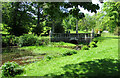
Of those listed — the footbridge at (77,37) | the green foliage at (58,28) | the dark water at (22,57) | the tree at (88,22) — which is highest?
the tree at (88,22)

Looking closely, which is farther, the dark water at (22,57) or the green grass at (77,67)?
the dark water at (22,57)

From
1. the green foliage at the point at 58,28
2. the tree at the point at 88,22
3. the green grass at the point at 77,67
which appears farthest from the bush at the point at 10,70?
the tree at the point at 88,22

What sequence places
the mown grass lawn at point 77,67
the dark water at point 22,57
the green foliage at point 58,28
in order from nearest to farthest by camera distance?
the mown grass lawn at point 77,67 → the dark water at point 22,57 → the green foliage at point 58,28

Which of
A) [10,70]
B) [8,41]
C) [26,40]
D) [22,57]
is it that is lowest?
[22,57]

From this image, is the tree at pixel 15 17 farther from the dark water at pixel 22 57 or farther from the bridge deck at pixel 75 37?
the dark water at pixel 22 57

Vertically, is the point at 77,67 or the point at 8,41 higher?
the point at 8,41

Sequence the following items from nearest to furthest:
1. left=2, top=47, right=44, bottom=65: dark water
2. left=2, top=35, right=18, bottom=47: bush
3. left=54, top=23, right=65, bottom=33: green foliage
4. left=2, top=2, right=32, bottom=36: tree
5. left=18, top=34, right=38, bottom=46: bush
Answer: left=2, top=47, right=44, bottom=65: dark water < left=18, top=34, right=38, bottom=46: bush < left=2, top=35, right=18, bottom=47: bush < left=2, top=2, right=32, bottom=36: tree < left=54, top=23, right=65, bottom=33: green foliage

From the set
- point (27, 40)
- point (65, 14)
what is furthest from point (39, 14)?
point (65, 14)

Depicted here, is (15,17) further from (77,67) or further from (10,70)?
(77,67)

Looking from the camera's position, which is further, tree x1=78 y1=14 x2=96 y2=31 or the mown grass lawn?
tree x1=78 y1=14 x2=96 y2=31

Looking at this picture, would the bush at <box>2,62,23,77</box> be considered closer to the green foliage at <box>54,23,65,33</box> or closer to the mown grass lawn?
the mown grass lawn

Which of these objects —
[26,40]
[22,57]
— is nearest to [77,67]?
[22,57]

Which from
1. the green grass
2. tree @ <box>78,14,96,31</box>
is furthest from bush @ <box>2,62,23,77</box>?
tree @ <box>78,14,96,31</box>

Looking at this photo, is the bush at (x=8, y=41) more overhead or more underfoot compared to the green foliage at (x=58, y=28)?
more underfoot
